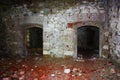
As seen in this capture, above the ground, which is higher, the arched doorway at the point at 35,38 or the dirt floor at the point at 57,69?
the arched doorway at the point at 35,38

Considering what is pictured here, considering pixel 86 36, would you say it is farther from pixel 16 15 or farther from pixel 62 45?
pixel 16 15

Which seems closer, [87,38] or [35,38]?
[35,38]

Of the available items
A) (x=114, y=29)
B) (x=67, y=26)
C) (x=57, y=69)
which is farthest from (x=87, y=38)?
(x=57, y=69)

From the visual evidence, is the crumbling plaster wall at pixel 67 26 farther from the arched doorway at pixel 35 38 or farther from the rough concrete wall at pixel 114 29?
the arched doorway at pixel 35 38

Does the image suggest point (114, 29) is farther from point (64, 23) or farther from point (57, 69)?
point (57, 69)

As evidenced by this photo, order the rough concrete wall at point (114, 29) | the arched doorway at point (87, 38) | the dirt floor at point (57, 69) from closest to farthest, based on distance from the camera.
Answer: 1. the dirt floor at point (57, 69)
2. the rough concrete wall at point (114, 29)
3. the arched doorway at point (87, 38)

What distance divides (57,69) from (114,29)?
7.70 feet

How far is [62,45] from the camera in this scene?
731 centimetres

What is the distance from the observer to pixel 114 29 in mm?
6441

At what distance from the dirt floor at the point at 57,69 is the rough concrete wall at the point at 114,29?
44 centimetres

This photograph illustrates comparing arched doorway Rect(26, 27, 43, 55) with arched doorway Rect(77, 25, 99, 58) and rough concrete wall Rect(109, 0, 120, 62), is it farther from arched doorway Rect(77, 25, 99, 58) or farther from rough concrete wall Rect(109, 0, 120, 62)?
rough concrete wall Rect(109, 0, 120, 62)

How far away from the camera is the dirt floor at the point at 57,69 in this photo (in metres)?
5.57

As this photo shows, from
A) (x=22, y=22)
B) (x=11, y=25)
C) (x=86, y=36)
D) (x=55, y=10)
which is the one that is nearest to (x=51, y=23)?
(x=55, y=10)

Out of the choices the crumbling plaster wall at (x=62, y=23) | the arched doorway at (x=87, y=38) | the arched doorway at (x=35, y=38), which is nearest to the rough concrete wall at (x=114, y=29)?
the crumbling plaster wall at (x=62, y=23)
